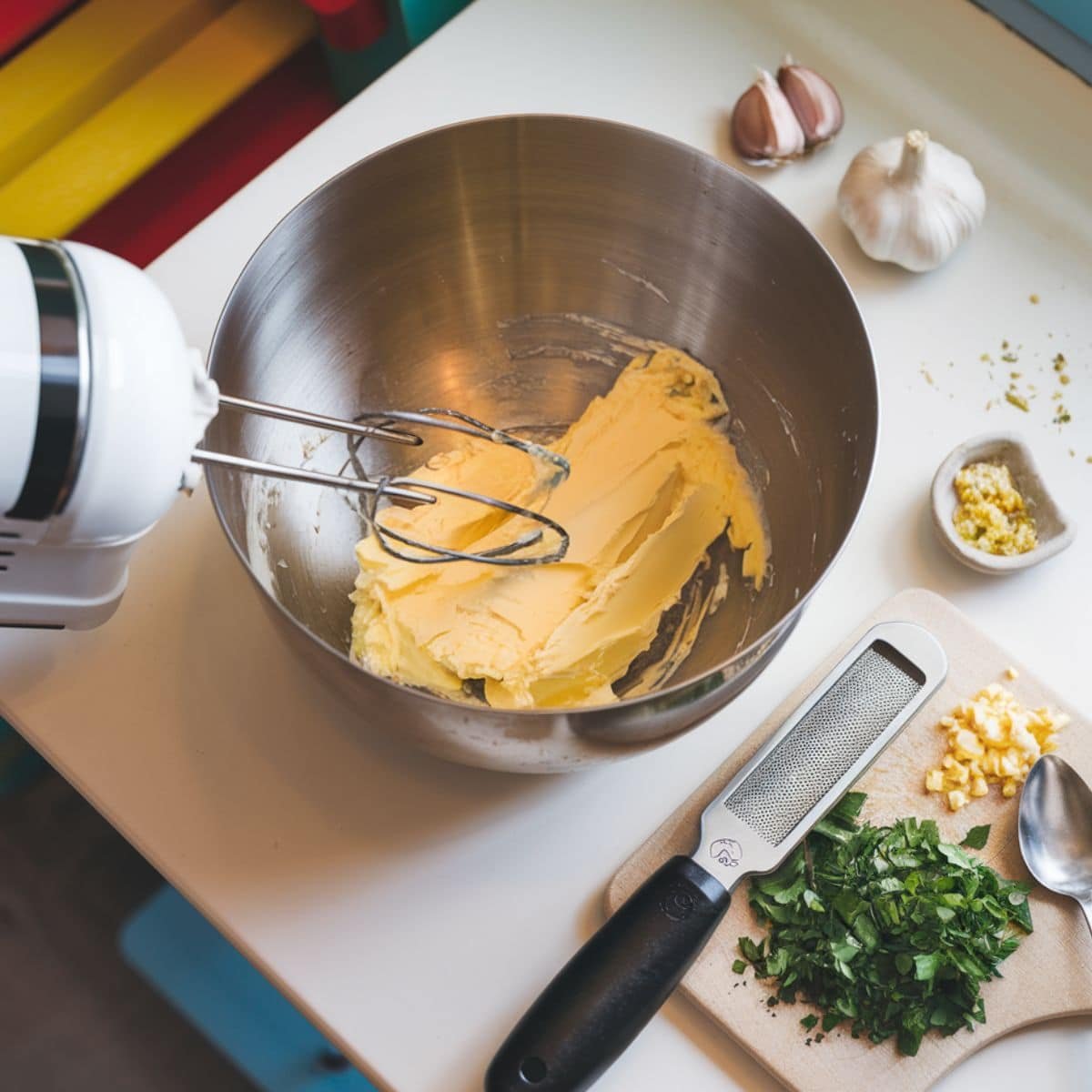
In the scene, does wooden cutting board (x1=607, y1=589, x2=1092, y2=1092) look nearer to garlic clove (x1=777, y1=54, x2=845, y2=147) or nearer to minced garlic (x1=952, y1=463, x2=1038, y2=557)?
minced garlic (x1=952, y1=463, x2=1038, y2=557)

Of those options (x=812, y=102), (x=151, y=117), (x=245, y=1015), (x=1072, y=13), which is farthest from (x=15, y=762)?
(x=1072, y=13)

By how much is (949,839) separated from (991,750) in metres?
0.07

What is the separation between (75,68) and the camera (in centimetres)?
123

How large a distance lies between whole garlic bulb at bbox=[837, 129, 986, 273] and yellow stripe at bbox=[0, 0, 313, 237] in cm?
66

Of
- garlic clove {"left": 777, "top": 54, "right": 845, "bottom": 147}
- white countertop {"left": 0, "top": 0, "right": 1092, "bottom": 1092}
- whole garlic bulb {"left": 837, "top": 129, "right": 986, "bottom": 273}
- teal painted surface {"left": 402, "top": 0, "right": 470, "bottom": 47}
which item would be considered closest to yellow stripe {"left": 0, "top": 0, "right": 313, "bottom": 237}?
teal painted surface {"left": 402, "top": 0, "right": 470, "bottom": 47}

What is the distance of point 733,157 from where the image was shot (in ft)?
3.45

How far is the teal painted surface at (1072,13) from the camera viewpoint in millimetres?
1014

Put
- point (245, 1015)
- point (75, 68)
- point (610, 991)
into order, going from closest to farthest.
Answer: point (610, 991), point (245, 1015), point (75, 68)

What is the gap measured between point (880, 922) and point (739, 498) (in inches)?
13.3

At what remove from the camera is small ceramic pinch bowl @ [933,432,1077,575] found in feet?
2.93

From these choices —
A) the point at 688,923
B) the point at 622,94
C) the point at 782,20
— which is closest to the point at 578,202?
the point at 622,94

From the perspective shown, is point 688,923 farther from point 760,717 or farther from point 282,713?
point 282,713

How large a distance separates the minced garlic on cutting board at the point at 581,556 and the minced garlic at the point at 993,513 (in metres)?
0.16

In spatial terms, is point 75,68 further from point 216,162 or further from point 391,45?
point 391,45
